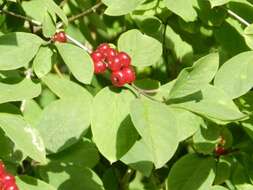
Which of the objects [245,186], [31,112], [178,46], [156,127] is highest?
[156,127]

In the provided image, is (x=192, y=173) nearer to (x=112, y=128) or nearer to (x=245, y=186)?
(x=245, y=186)

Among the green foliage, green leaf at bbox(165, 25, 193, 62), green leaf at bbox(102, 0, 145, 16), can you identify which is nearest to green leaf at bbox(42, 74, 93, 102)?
the green foliage

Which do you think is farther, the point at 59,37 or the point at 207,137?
the point at 207,137

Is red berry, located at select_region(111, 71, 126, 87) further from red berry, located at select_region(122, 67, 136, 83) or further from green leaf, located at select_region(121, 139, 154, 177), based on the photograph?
green leaf, located at select_region(121, 139, 154, 177)

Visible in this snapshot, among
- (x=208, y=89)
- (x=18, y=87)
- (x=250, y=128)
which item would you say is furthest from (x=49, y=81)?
(x=250, y=128)

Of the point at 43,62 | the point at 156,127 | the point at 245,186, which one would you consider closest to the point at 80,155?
the point at 43,62

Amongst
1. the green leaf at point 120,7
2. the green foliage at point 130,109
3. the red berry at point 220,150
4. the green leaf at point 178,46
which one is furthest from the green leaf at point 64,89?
the green leaf at point 178,46
